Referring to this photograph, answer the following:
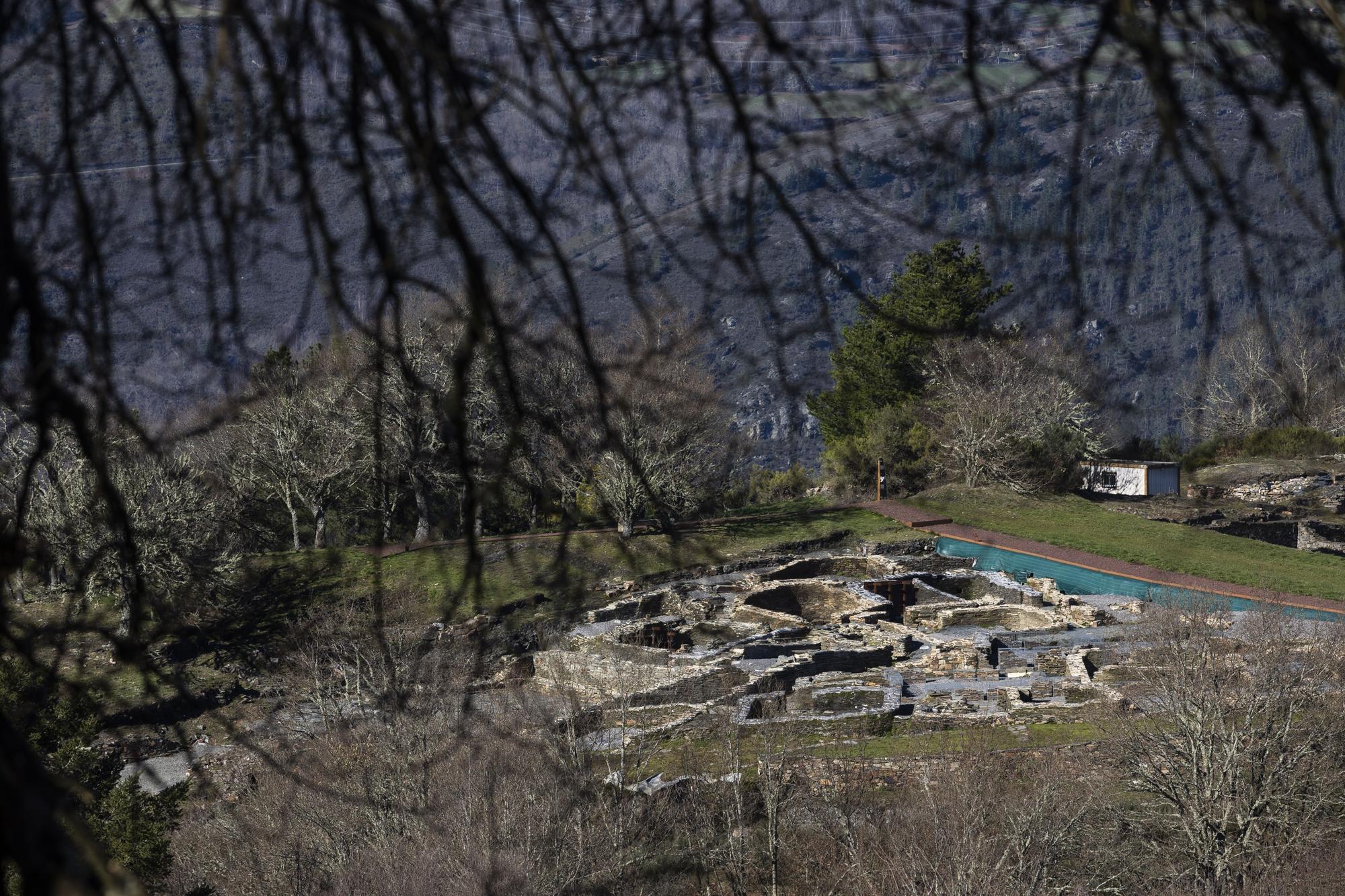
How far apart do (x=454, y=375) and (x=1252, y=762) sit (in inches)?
569

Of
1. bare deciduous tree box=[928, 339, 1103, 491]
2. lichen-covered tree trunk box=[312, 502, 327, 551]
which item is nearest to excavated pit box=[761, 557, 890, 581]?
bare deciduous tree box=[928, 339, 1103, 491]

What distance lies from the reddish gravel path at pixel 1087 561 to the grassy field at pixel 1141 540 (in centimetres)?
33

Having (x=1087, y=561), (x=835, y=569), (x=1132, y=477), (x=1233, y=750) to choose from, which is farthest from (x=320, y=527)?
(x=1132, y=477)

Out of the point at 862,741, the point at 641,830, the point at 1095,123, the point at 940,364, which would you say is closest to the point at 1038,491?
the point at 940,364

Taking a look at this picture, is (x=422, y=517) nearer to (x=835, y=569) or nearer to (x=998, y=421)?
(x=835, y=569)

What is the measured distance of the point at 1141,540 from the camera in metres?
26.8

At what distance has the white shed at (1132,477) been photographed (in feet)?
102

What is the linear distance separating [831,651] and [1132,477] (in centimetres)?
1627

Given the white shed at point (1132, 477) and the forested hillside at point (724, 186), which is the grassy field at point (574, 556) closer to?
the white shed at point (1132, 477)

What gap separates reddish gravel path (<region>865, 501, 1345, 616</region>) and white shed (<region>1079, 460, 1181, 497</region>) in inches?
229

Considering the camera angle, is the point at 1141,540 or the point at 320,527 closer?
the point at 320,527

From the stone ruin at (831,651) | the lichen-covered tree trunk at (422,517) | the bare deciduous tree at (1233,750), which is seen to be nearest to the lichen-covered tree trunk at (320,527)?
the lichen-covered tree trunk at (422,517)

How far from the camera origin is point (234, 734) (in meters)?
1.50

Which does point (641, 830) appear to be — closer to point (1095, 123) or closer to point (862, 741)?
point (862, 741)
